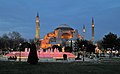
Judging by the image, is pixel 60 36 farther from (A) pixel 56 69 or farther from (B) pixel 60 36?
(A) pixel 56 69

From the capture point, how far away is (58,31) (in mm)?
159375

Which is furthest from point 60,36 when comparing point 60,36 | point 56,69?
point 56,69

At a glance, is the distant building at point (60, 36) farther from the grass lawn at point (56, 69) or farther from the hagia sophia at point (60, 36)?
the grass lawn at point (56, 69)

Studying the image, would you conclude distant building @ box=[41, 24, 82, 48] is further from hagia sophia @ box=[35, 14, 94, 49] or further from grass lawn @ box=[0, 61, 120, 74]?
grass lawn @ box=[0, 61, 120, 74]

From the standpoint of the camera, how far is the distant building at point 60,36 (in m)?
159

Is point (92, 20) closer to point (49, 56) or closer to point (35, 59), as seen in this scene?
point (49, 56)

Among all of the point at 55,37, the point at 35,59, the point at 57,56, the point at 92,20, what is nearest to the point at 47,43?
the point at 55,37

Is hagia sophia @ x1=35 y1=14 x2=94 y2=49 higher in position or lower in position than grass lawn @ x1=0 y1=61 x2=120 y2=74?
higher

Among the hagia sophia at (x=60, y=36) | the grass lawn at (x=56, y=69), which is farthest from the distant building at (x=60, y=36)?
the grass lawn at (x=56, y=69)

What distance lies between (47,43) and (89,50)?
62.1m

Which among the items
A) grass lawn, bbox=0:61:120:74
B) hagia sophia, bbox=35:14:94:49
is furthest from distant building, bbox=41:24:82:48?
grass lawn, bbox=0:61:120:74

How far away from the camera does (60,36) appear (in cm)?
16050

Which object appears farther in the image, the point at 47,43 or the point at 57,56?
the point at 47,43

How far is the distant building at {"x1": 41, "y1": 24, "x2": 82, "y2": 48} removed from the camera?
159m
